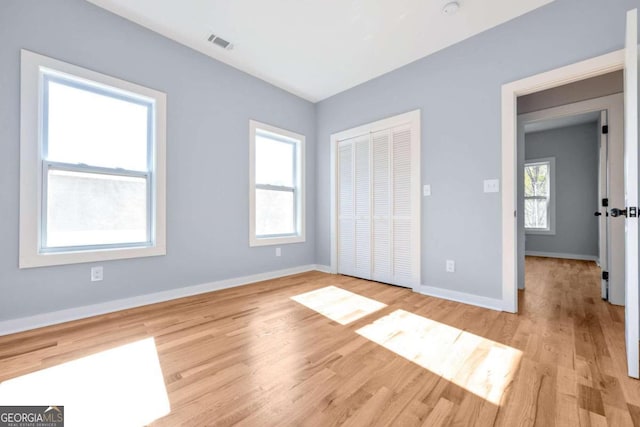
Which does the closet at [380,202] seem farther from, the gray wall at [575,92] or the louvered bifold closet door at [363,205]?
the gray wall at [575,92]

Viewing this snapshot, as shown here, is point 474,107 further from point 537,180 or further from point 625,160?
point 537,180

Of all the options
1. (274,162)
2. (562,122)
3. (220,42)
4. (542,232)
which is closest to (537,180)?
(542,232)

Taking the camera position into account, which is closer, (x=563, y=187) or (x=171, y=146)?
(x=171, y=146)

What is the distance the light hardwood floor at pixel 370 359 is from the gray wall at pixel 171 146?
33cm

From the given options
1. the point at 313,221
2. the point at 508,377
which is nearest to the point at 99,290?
the point at 313,221

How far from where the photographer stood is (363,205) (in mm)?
3826

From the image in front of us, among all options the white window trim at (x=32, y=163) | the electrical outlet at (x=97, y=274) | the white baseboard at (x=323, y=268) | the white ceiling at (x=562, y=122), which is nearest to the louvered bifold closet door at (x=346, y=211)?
the white baseboard at (x=323, y=268)

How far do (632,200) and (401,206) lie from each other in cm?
202

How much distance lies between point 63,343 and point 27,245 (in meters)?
0.84

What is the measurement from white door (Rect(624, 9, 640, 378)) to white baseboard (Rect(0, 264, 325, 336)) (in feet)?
11.0

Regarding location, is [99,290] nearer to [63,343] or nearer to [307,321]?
[63,343]

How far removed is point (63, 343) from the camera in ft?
6.12

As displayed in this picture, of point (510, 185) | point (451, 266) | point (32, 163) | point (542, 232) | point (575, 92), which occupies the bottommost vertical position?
point (451, 266)

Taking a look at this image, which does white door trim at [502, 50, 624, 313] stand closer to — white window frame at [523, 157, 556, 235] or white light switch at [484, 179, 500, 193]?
white light switch at [484, 179, 500, 193]
